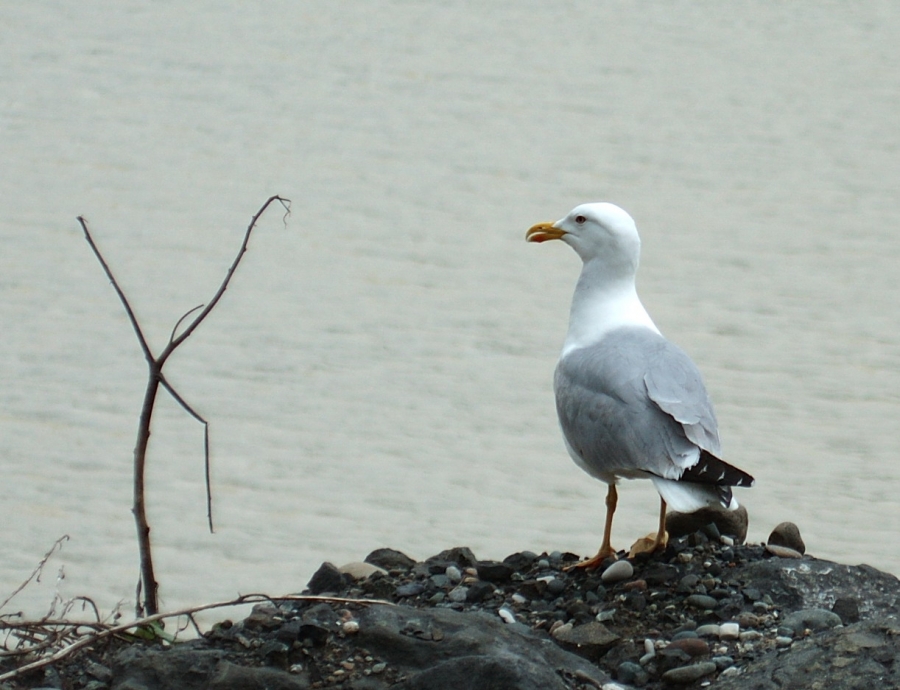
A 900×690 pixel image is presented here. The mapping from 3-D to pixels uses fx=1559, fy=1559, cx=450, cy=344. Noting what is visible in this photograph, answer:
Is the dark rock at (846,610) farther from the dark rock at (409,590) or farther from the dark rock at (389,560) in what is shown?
the dark rock at (389,560)

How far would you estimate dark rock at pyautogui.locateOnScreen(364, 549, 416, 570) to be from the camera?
4754mm

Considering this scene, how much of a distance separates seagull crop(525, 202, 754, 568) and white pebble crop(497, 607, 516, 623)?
363 mm

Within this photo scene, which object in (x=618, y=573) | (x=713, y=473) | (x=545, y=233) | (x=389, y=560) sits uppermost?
(x=545, y=233)

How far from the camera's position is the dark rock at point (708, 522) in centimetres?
468

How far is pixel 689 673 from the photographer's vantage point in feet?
12.0

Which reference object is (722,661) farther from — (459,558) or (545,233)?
(545,233)

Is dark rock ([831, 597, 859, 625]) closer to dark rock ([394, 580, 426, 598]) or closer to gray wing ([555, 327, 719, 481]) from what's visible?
gray wing ([555, 327, 719, 481])

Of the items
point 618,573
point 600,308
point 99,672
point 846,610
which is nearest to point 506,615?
point 618,573

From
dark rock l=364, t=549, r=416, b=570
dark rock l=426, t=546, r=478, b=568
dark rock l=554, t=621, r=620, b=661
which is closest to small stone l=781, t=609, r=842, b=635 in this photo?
dark rock l=554, t=621, r=620, b=661

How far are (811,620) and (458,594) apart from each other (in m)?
0.95

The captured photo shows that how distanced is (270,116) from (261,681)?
8.77 metres

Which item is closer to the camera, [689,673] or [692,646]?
[689,673]

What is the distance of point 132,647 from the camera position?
3621 millimetres

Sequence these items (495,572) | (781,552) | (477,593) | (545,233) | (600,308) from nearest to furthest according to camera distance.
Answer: (477,593), (495,572), (781,552), (600,308), (545,233)
